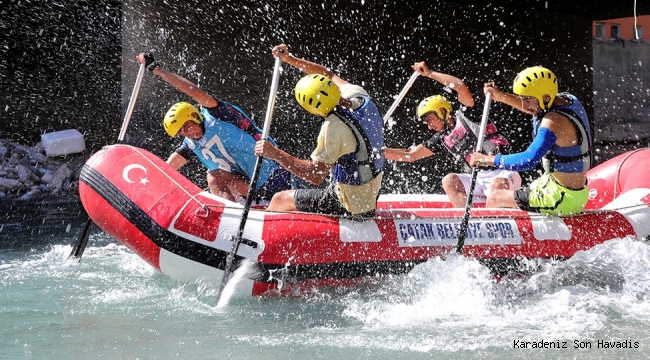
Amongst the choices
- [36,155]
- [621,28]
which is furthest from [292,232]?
[621,28]

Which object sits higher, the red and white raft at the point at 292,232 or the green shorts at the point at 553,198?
the green shorts at the point at 553,198

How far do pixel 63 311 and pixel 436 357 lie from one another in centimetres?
276

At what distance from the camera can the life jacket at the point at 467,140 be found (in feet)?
23.0

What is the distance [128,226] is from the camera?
5.84m

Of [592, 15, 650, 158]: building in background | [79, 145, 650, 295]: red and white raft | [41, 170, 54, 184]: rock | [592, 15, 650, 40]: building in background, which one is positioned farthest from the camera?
[592, 15, 650, 40]: building in background

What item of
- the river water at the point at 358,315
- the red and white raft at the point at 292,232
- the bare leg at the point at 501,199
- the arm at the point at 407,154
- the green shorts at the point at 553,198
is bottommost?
the river water at the point at 358,315

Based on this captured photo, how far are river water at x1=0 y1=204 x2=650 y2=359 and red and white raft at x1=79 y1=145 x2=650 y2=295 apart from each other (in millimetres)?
160

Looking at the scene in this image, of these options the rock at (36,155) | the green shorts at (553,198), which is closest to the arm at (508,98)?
the green shorts at (553,198)

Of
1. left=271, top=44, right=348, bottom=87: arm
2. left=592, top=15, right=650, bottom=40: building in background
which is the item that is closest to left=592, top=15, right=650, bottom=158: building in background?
left=592, top=15, right=650, bottom=40: building in background

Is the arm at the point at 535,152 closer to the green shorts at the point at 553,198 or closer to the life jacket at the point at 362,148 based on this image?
the green shorts at the point at 553,198

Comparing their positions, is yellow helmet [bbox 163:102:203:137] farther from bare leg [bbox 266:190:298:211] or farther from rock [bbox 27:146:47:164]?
rock [bbox 27:146:47:164]

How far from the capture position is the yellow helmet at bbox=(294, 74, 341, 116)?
5352 millimetres

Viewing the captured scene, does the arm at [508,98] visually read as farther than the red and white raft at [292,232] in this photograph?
Yes

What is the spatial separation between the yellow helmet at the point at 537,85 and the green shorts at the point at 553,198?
0.67 meters
